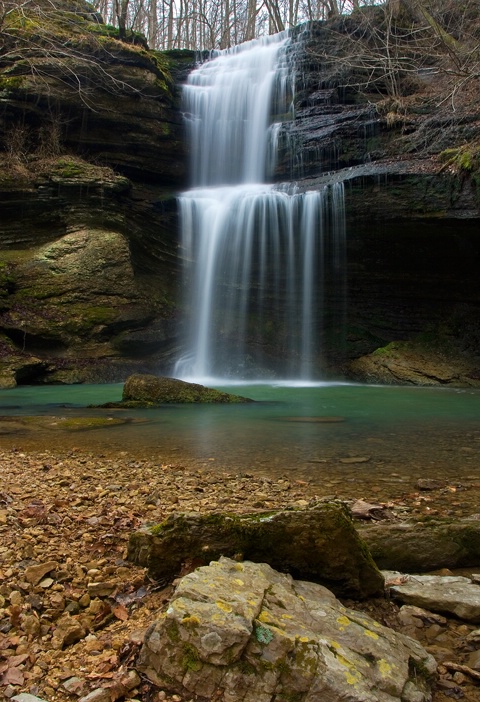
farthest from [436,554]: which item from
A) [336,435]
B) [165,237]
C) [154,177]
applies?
[154,177]

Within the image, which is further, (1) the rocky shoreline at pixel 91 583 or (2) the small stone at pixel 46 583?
(2) the small stone at pixel 46 583

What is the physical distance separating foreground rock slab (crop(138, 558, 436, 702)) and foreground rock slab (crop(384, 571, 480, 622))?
42 cm

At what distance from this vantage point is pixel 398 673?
163 centimetres

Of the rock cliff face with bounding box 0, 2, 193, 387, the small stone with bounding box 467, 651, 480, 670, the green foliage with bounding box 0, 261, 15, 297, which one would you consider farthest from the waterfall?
the small stone with bounding box 467, 651, 480, 670

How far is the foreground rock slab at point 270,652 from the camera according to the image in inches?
59.1

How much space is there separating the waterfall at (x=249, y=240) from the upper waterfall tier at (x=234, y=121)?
0.04 metres

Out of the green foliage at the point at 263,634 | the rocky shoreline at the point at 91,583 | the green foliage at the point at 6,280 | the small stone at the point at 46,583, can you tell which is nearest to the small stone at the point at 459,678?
the rocky shoreline at the point at 91,583

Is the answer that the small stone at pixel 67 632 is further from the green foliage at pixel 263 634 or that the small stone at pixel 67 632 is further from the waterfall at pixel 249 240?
the waterfall at pixel 249 240

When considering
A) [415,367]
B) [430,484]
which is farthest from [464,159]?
[430,484]

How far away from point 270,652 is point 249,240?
15.8 meters

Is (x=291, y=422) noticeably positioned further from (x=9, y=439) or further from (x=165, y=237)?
(x=165, y=237)

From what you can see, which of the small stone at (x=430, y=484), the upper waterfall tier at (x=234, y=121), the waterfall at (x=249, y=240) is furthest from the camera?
the upper waterfall tier at (x=234, y=121)

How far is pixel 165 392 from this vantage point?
33.4 feet

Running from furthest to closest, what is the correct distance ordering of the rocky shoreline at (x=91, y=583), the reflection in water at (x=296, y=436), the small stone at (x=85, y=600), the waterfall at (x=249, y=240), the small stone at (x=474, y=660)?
1. the waterfall at (x=249, y=240)
2. the reflection in water at (x=296, y=436)
3. the small stone at (x=85, y=600)
4. the small stone at (x=474, y=660)
5. the rocky shoreline at (x=91, y=583)
